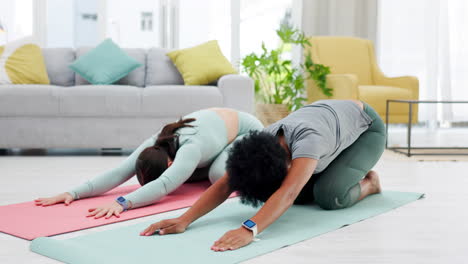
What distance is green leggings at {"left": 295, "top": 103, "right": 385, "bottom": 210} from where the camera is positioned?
2.15 metres

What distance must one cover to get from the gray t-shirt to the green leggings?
0.11m

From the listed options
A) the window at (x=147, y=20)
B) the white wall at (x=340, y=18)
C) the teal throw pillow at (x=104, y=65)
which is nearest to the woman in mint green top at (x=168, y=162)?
the teal throw pillow at (x=104, y=65)

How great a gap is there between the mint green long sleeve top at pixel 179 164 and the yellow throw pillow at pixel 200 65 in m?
1.93

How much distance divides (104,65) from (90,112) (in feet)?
2.08

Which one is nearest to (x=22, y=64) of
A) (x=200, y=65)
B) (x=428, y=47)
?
(x=200, y=65)

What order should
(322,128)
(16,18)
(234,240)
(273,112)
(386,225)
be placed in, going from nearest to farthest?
1. (234,240)
2. (322,128)
3. (386,225)
4. (273,112)
5. (16,18)

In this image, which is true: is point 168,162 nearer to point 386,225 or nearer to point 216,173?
point 216,173

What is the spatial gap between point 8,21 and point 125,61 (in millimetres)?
2403

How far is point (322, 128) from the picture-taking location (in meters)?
1.81

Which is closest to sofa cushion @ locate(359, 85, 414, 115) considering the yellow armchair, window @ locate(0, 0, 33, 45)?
the yellow armchair

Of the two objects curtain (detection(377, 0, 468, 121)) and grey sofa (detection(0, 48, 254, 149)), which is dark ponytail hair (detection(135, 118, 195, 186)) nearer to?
grey sofa (detection(0, 48, 254, 149))

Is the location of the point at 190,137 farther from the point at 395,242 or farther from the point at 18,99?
→ the point at 18,99

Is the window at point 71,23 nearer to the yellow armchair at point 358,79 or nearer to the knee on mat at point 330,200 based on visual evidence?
the yellow armchair at point 358,79

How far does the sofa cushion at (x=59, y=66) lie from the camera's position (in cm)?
470
